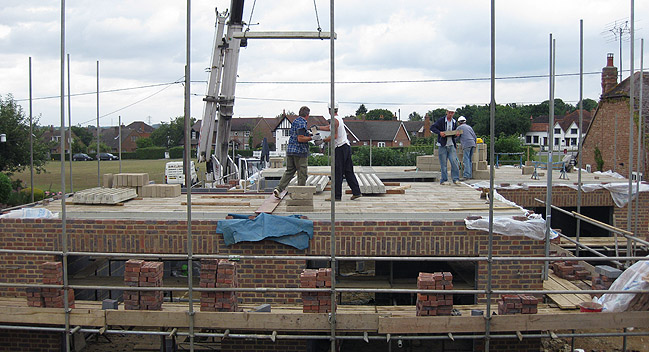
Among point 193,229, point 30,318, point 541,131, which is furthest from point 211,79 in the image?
point 541,131

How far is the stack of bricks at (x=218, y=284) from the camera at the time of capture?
22.1ft

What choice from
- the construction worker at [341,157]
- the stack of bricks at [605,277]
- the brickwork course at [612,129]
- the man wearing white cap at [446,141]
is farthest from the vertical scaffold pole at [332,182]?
the brickwork course at [612,129]

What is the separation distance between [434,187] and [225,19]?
7308 millimetres

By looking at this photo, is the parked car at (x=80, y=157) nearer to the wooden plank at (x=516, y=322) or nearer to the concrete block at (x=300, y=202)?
the concrete block at (x=300, y=202)

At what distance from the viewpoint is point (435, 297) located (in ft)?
21.4

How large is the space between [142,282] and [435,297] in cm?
349

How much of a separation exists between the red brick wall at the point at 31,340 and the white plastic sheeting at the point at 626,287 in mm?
7314

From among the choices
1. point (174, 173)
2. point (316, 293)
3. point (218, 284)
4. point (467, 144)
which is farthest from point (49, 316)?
point (174, 173)

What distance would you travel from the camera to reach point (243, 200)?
9828 millimetres

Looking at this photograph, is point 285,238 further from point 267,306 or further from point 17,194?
point 17,194

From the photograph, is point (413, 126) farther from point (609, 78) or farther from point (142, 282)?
point (142, 282)

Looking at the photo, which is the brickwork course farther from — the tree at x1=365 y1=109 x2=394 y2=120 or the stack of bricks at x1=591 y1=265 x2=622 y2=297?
the tree at x1=365 y1=109 x2=394 y2=120

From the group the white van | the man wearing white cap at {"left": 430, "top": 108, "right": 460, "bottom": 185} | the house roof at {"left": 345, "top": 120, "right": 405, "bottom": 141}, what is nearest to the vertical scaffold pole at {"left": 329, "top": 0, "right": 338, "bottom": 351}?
the man wearing white cap at {"left": 430, "top": 108, "right": 460, "bottom": 185}

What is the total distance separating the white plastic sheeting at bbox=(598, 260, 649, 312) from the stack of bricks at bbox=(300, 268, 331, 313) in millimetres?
3434
